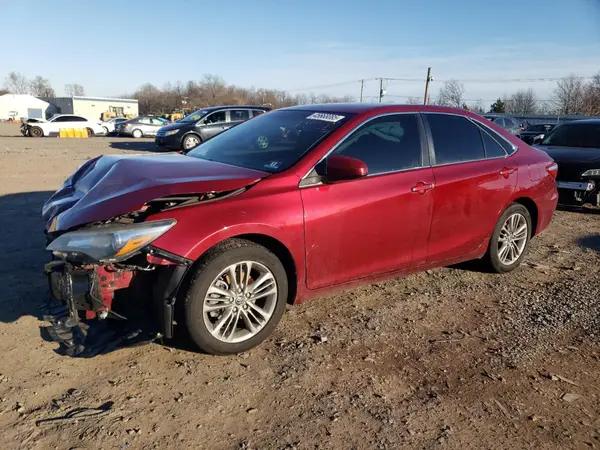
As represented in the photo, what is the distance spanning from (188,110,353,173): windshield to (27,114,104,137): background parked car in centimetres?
2918

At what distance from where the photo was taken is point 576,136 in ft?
31.0

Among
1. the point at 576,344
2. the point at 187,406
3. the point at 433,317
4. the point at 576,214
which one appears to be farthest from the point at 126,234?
the point at 576,214

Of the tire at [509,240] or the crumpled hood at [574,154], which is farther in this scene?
the crumpled hood at [574,154]

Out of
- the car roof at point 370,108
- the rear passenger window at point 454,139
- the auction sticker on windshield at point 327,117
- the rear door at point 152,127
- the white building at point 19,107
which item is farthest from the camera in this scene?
the white building at point 19,107

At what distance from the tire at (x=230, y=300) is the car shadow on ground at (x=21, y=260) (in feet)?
4.89

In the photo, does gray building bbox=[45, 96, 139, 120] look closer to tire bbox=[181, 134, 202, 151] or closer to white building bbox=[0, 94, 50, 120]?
white building bbox=[0, 94, 50, 120]

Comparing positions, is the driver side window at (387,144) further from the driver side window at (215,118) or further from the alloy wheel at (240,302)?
the driver side window at (215,118)

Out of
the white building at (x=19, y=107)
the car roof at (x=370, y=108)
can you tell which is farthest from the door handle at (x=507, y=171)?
the white building at (x=19, y=107)

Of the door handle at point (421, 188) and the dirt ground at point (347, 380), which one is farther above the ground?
the door handle at point (421, 188)

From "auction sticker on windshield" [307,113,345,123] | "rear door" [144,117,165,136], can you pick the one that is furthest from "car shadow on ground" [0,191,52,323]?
"rear door" [144,117,165,136]

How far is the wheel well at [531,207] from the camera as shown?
511 centimetres

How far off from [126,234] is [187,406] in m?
1.06

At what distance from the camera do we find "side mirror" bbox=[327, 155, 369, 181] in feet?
11.4

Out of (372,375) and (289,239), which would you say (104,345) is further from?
(372,375)
